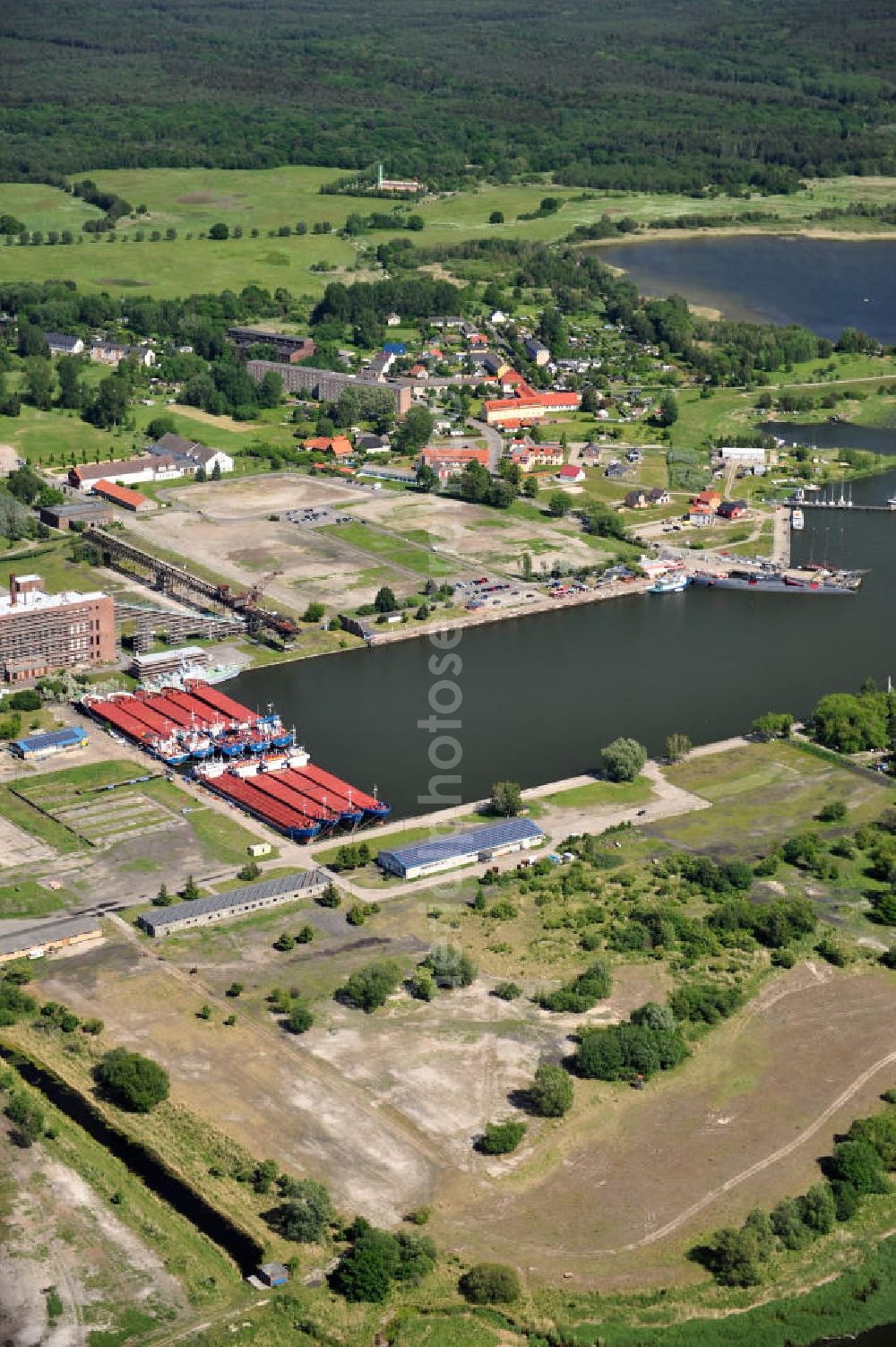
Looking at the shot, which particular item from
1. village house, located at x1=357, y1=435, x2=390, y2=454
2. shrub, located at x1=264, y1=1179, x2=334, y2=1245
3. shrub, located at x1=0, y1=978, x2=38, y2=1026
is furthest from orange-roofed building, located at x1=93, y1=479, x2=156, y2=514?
shrub, located at x1=264, y1=1179, x2=334, y2=1245

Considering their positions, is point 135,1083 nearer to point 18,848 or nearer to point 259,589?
point 18,848

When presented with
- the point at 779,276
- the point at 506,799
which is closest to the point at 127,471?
the point at 506,799

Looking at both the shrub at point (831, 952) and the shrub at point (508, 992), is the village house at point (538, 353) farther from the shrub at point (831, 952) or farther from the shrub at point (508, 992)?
the shrub at point (508, 992)

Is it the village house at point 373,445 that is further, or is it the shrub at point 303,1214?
the village house at point 373,445

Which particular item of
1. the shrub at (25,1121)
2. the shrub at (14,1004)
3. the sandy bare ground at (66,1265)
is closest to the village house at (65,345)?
the shrub at (14,1004)

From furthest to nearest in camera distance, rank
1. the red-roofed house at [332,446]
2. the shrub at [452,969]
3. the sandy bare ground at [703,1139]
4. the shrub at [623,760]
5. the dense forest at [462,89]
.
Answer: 1. the dense forest at [462,89]
2. the red-roofed house at [332,446]
3. the shrub at [623,760]
4. the shrub at [452,969]
5. the sandy bare ground at [703,1139]

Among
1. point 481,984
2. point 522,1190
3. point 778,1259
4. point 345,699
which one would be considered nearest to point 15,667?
point 345,699

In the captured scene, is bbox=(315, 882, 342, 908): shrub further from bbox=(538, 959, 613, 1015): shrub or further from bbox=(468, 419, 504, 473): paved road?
bbox=(468, 419, 504, 473): paved road
